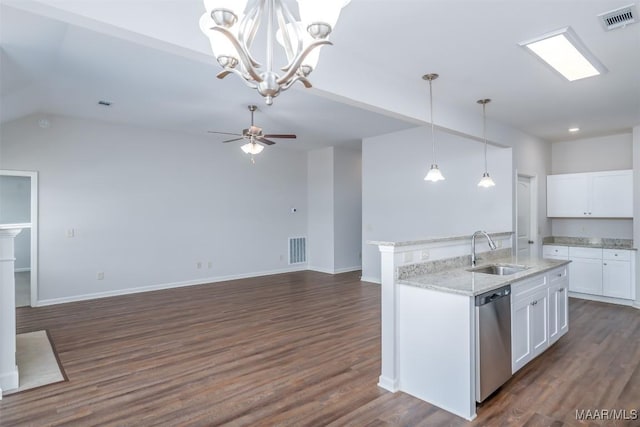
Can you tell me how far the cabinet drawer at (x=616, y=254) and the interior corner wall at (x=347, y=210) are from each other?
15.2 ft

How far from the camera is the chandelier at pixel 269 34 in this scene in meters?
1.46

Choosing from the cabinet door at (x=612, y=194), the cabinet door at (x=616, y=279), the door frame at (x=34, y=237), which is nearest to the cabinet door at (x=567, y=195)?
the cabinet door at (x=612, y=194)

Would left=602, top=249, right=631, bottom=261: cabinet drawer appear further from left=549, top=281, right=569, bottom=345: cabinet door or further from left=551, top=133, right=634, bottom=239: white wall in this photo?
left=549, top=281, right=569, bottom=345: cabinet door

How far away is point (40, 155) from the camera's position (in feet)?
17.8

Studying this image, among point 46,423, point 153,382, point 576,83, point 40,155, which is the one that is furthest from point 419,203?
point 40,155

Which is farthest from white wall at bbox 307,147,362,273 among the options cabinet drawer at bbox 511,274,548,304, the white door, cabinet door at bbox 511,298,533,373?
cabinet door at bbox 511,298,533,373

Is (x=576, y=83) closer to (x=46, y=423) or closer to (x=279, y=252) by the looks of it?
(x=46, y=423)

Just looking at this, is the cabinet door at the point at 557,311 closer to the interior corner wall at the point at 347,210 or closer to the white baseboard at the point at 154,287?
the interior corner wall at the point at 347,210

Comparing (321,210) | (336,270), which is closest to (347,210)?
(321,210)

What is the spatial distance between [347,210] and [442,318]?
592cm

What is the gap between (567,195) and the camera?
6.18 m

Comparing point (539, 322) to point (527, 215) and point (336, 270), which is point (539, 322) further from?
point (336, 270)

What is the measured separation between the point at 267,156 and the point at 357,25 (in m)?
5.68

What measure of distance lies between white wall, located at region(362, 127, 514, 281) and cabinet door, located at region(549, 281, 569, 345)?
1.57 metres
